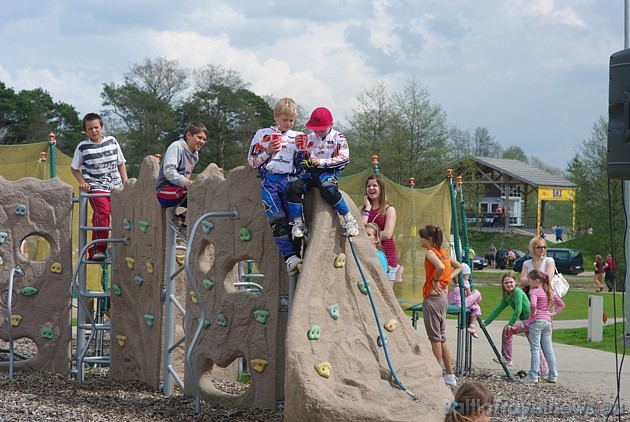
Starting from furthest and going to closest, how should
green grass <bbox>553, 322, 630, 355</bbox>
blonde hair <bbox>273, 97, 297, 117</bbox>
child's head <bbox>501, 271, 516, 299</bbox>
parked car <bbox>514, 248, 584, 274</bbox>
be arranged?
parked car <bbox>514, 248, 584, 274</bbox>, green grass <bbox>553, 322, 630, 355</bbox>, child's head <bbox>501, 271, 516, 299</bbox>, blonde hair <bbox>273, 97, 297, 117</bbox>

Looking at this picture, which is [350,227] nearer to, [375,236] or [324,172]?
[324,172]

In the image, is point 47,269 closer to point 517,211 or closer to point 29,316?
point 29,316

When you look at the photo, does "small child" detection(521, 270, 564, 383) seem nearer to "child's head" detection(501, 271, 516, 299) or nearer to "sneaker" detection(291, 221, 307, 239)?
"child's head" detection(501, 271, 516, 299)

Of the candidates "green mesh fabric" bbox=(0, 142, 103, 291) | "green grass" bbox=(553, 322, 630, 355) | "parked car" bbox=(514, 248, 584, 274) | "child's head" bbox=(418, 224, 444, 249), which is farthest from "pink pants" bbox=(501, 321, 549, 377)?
"parked car" bbox=(514, 248, 584, 274)

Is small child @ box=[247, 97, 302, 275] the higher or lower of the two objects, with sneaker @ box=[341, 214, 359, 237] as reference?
higher

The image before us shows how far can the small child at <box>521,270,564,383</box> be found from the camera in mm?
9680

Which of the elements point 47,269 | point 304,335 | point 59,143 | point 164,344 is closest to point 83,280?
point 47,269

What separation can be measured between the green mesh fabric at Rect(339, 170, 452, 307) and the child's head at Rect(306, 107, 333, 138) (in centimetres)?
725

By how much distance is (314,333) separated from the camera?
20.9ft

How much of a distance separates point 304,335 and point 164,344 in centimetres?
250

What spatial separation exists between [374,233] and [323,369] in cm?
258

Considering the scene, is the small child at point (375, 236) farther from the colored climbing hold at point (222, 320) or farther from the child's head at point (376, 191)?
the colored climbing hold at point (222, 320)

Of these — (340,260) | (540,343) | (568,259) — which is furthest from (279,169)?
(568,259)

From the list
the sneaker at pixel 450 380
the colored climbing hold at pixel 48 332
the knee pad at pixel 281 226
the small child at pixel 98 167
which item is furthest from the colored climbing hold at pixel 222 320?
the colored climbing hold at pixel 48 332
